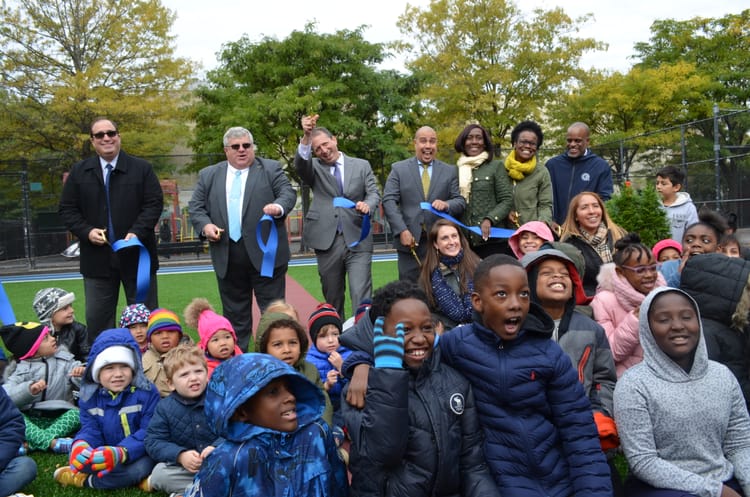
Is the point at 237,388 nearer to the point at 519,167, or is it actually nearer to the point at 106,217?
the point at 106,217

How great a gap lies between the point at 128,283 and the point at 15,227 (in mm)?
19842

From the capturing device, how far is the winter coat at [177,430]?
3.96 meters

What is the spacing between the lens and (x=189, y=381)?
4.01m

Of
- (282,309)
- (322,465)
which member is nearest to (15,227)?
(282,309)

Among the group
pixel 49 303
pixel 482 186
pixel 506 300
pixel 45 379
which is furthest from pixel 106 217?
pixel 506 300

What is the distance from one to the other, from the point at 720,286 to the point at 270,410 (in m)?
2.89

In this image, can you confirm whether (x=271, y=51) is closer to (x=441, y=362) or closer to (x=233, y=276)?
(x=233, y=276)

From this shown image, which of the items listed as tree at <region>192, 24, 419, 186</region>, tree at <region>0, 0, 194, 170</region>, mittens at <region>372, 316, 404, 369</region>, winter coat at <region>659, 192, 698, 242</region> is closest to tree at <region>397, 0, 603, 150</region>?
tree at <region>192, 24, 419, 186</region>

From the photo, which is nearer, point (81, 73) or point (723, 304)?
point (723, 304)

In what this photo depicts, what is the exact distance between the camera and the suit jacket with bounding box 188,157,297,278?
19.7 ft

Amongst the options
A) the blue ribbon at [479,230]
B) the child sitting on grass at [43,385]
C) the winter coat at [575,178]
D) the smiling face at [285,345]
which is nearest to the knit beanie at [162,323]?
the child sitting on grass at [43,385]

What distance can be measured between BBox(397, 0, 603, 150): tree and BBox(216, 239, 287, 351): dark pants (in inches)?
908

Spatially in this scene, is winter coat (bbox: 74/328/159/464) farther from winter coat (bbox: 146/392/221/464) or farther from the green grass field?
the green grass field

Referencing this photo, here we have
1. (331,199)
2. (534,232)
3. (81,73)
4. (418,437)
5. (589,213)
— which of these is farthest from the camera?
(81,73)
